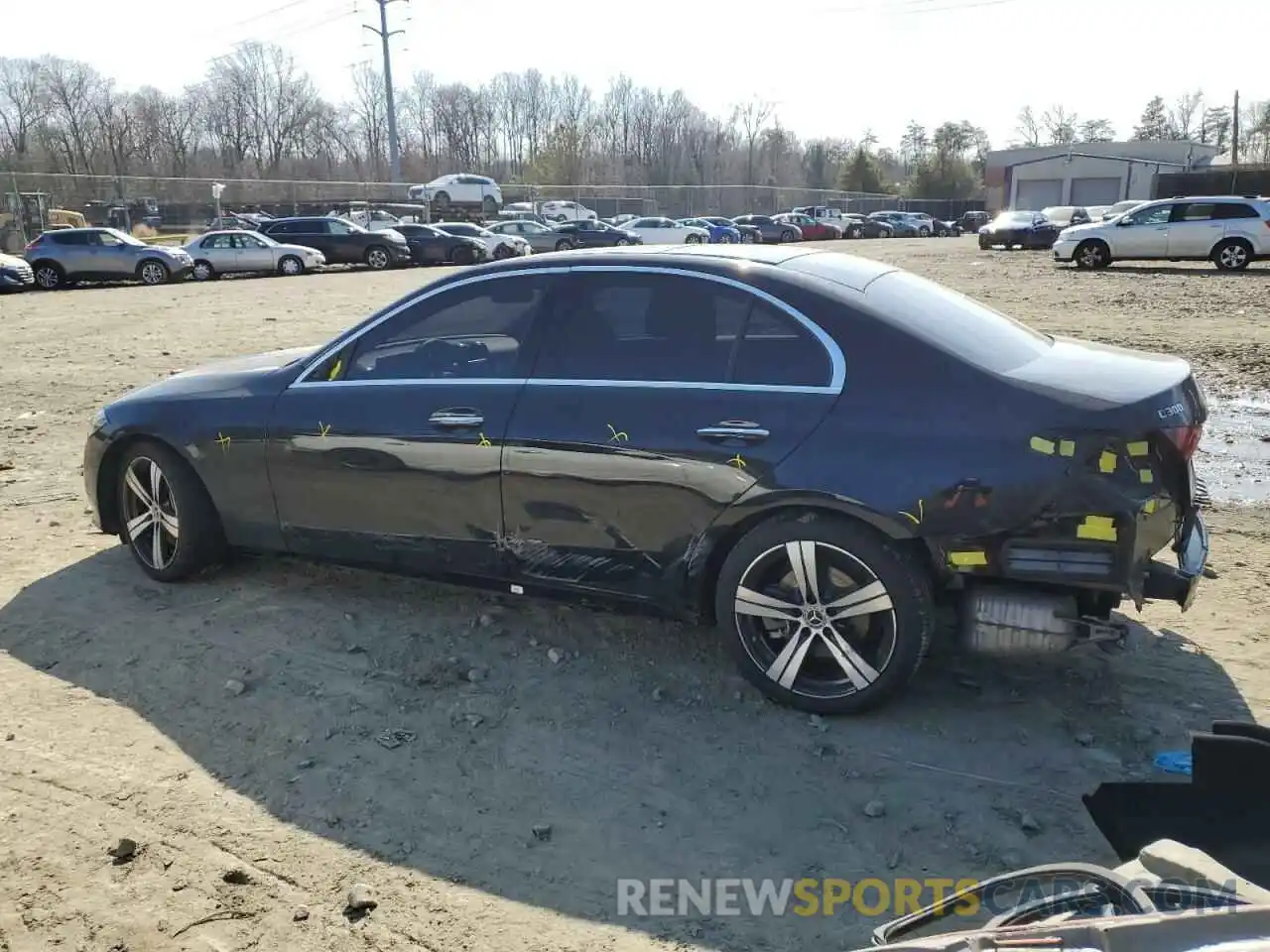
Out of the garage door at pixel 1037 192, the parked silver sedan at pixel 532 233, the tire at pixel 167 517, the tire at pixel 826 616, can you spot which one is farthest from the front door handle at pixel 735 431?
the garage door at pixel 1037 192

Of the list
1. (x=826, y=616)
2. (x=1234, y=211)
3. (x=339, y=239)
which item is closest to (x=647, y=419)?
(x=826, y=616)

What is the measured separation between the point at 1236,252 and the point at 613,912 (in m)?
24.4

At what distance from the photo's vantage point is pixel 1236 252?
2209 centimetres

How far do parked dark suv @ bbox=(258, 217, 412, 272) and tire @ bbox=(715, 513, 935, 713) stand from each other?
30.8m

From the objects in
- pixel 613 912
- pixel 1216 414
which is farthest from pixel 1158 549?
pixel 1216 414

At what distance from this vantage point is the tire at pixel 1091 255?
2398 centimetres

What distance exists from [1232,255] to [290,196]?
43472 mm

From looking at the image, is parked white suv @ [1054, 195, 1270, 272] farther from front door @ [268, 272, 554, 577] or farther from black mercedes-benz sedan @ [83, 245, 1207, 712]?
front door @ [268, 272, 554, 577]

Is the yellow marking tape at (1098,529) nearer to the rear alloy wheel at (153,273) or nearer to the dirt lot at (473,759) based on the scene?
the dirt lot at (473,759)

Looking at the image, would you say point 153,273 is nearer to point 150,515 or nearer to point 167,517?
point 150,515

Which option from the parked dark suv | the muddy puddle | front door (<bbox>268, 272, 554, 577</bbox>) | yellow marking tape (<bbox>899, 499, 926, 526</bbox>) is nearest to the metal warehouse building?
the parked dark suv

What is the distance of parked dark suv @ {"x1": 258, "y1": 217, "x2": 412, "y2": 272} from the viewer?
31781mm

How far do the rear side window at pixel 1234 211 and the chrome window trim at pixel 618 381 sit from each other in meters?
22.9

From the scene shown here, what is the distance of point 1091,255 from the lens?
2414 cm
